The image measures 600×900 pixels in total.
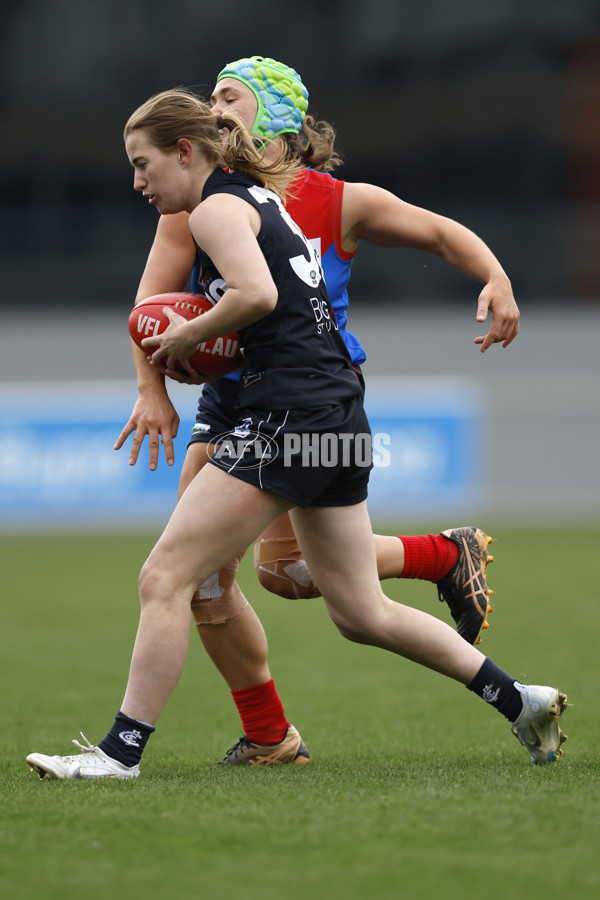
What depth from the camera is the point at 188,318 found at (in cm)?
350

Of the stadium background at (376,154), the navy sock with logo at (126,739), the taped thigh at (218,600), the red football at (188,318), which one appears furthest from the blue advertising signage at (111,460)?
the navy sock with logo at (126,739)

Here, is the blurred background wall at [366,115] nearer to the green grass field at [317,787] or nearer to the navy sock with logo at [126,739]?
the green grass field at [317,787]

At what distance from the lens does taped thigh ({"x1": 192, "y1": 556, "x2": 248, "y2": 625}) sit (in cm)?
386

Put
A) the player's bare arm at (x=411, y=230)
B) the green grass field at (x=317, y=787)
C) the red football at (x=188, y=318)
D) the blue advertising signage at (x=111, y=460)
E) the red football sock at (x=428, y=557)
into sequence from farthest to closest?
the blue advertising signage at (x=111, y=460), the red football sock at (x=428, y=557), the player's bare arm at (x=411, y=230), the red football at (x=188, y=318), the green grass field at (x=317, y=787)

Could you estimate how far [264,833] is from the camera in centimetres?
271

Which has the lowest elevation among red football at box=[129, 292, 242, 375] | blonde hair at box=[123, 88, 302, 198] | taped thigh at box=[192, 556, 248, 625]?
taped thigh at box=[192, 556, 248, 625]

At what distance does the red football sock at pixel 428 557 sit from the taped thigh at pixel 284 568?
1.07ft

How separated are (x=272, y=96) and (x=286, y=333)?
94cm

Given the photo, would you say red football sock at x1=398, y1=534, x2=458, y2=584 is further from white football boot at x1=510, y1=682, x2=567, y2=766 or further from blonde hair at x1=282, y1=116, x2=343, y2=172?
blonde hair at x1=282, y1=116, x2=343, y2=172

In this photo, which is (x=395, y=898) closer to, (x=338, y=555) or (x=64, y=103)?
(x=338, y=555)

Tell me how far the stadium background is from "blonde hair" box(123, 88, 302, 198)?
12.0m

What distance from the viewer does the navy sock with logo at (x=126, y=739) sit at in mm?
3318

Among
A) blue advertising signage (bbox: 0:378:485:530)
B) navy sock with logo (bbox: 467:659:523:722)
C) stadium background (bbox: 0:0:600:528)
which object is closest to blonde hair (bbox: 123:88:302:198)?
navy sock with logo (bbox: 467:659:523:722)

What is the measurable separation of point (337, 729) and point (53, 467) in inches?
313
